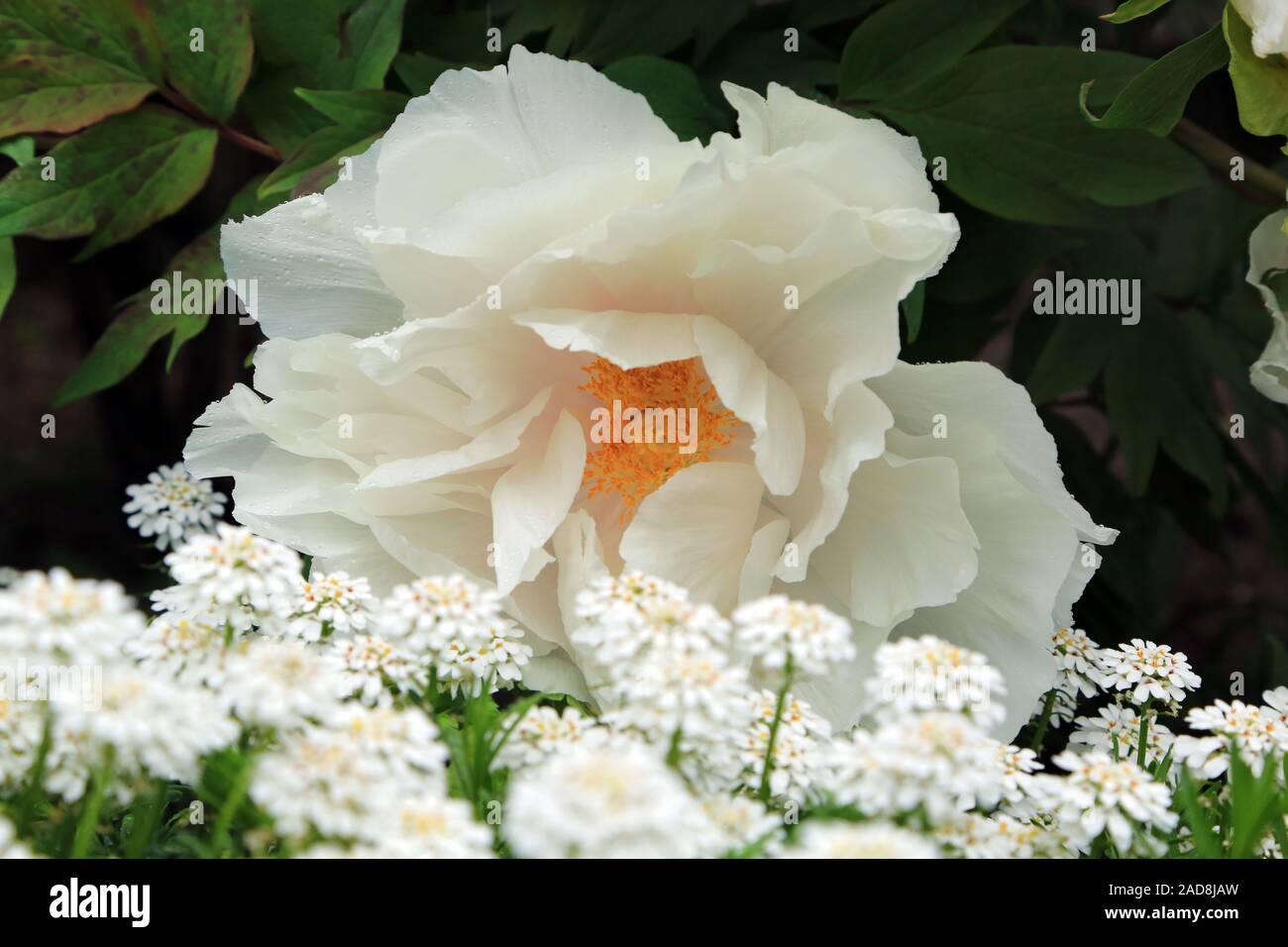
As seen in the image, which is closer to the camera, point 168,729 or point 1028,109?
point 168,729

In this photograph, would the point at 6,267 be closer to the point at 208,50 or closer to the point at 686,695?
the point at 208,50

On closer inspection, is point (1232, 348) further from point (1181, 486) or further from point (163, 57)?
point (163, 57)

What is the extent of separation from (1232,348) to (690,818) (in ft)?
1.70

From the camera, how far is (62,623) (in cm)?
30

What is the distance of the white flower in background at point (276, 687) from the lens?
302 millimetres

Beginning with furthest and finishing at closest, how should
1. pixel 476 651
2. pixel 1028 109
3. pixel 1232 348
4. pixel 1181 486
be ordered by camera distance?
pixel 1181 486 → pixel 1232 348 → pixel 1028 109 → pixel 476 651

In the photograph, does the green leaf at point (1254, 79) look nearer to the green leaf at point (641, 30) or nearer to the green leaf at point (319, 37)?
the green leaf at point (641, 30)

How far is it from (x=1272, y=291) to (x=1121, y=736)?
8.1 inches

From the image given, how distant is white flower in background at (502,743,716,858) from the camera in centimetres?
25

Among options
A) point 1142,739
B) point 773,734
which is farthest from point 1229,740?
point 773,734

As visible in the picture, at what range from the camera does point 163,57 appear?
62 cm

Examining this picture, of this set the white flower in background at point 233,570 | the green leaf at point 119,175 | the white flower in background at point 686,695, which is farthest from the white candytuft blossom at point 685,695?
the green leaf at point 119,175
